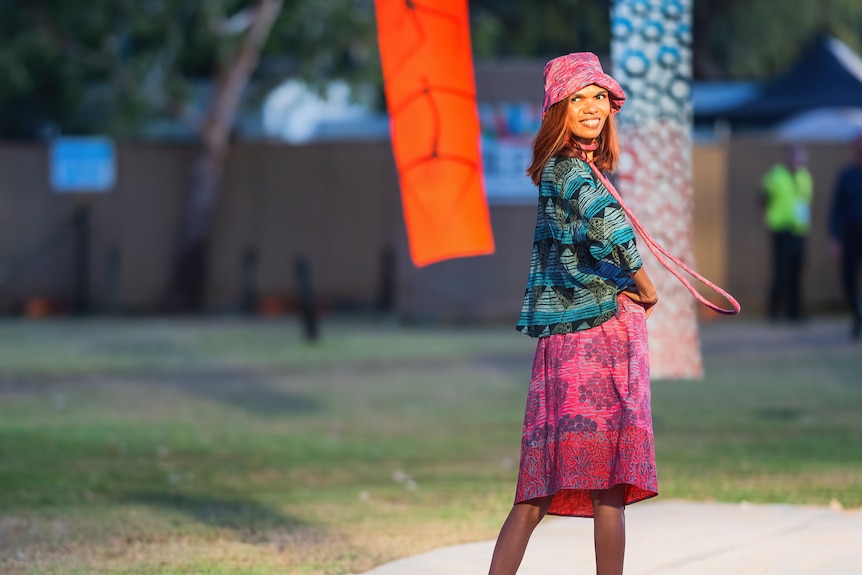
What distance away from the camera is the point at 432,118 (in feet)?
28.6

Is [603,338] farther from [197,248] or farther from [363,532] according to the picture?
[197,248]

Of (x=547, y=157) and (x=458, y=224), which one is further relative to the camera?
(x=458, y=224)

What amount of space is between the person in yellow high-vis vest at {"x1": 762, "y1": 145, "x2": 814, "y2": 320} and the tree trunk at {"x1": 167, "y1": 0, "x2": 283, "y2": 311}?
7.80 m

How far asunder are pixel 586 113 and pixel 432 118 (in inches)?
147

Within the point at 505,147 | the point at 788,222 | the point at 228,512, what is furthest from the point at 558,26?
the point at 228,512

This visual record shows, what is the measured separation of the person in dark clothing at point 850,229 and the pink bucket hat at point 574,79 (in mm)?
11390

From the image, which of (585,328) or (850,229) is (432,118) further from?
(850,229)

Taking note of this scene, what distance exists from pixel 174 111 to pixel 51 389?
9.29 meters

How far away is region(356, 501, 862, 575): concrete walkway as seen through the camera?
6.27 meters

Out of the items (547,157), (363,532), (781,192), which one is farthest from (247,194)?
(547,157)

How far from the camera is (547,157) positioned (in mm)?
5031

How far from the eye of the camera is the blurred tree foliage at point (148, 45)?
21.9m

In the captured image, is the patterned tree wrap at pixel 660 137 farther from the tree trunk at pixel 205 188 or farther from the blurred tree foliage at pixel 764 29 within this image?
the blurred tree foliage at pixel 764 29

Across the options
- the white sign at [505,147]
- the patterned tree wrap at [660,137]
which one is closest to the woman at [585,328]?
the patterned tree wrap at [660,137]
